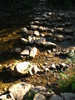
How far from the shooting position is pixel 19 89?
3080 millimetres

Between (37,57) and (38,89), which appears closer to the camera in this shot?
(38,89)

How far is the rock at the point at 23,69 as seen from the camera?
344 centimetres

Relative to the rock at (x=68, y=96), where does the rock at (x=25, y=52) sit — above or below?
above

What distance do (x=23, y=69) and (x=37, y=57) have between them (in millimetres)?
759

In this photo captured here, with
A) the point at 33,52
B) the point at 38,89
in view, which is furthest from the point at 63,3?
the point at 38,89

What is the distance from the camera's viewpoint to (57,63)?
391 centimetres

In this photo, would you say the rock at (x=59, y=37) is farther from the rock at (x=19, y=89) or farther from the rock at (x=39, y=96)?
the rock at (x=39, y=96)

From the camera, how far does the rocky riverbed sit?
3.08 meters

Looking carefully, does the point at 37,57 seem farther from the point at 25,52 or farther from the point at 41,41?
the point at 41,41

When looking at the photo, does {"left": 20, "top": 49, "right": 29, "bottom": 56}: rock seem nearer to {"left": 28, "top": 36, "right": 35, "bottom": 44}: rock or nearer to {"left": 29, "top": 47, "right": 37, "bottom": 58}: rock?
{"left": 29, "top": 47, "right": 37, "bottom": 58}: rock

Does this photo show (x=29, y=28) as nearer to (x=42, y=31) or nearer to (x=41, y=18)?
(x=42, y=31)

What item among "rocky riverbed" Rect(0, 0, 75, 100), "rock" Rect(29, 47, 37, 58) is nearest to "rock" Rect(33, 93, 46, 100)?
"rocky riverbed" Rect(0, 0, 75, 100)

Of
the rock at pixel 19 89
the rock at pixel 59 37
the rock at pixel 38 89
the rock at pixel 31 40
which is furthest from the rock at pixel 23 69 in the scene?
the rock at pixel 59 37

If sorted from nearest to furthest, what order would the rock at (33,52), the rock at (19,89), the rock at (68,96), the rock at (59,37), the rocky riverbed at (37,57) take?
1. the rock at (68,96)
2. the rock at (19,89)
3. the rocky riverbed at (37,57)
4. the rock at (33,52)
5. the rock at (59,37)
